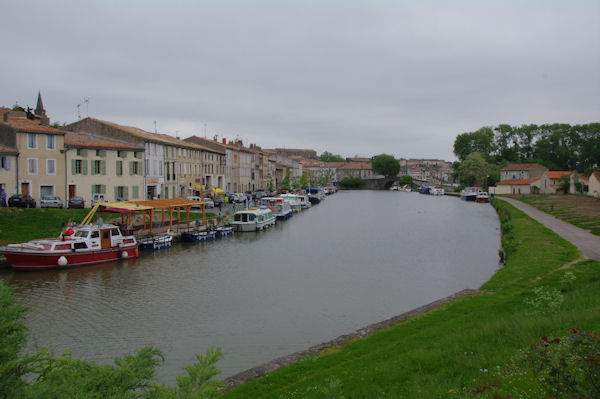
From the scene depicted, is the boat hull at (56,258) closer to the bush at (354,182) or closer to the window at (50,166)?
the window at (50,166)

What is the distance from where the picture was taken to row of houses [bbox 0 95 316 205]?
37938 millimetres

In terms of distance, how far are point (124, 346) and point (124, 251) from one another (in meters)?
15.1

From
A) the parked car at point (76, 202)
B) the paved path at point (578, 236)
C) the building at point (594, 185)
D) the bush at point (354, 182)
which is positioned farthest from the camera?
the bush at point (354, 182)

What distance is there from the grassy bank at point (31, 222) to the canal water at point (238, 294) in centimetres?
528

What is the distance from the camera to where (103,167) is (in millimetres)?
43938

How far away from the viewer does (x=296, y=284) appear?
24312 millimetres

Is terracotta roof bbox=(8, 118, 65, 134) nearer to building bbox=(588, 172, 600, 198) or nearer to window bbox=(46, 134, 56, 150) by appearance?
window bbox=(46, 134, 56, 150)

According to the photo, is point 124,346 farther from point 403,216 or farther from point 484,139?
point 484,139

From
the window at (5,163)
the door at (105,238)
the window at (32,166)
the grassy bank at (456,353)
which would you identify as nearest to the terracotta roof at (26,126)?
the window at (32,166)

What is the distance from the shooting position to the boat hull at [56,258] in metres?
25.0

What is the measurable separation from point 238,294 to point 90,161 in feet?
91.3

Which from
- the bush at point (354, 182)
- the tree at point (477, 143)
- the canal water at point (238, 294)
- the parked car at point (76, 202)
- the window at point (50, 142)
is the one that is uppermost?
the tree at point (477, 143)

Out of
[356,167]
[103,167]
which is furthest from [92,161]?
[356,167]

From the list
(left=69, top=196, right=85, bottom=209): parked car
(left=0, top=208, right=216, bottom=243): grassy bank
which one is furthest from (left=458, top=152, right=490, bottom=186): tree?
(left=0, top=208, right=216, bottom=243): grassy bank
